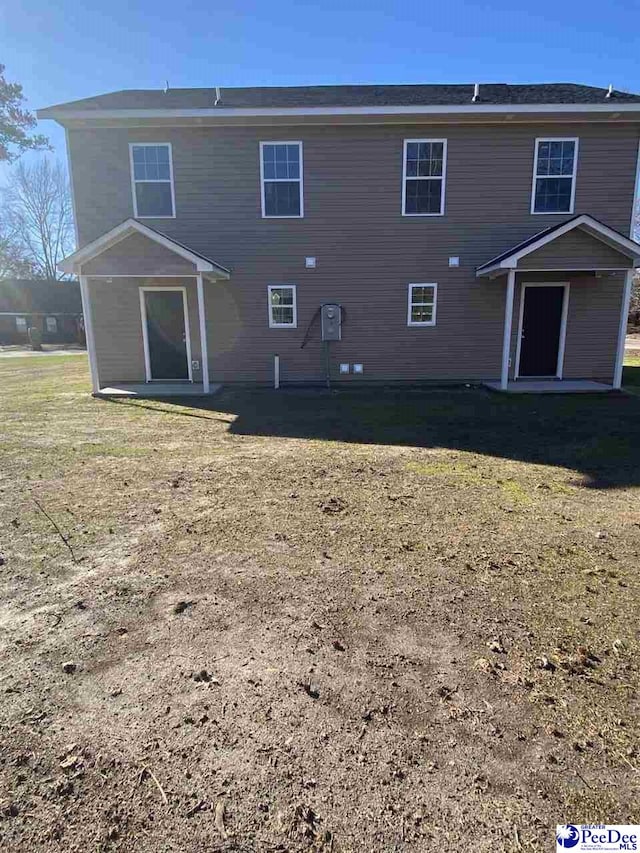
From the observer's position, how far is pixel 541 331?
11812 mm

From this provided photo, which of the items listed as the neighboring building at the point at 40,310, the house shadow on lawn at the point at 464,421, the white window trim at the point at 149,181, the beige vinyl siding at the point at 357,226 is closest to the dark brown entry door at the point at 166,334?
the beige vinyl siding at the point at 357,226

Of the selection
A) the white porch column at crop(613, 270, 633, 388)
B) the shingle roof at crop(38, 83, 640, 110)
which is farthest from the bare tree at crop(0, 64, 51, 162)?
the white porch column at crop(613, 270, 633, 388)

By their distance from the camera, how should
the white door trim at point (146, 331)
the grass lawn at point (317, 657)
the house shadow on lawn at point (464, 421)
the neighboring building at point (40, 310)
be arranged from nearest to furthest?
the grass lawn at point (317, 657) → the house shadow on lawn at point (464, 421) → the white door trim at point (146, 331) → the neighboring building at point (40, 310)

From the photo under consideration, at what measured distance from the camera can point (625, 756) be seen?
6.34ft

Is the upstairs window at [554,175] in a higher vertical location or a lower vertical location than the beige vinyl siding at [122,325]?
higher

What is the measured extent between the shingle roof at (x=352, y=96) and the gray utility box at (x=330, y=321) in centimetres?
425

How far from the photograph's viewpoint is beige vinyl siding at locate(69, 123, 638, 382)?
11.0 metres

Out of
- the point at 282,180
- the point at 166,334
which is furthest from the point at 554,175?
the point at 166,334

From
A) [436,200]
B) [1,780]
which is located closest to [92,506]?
[1,780]

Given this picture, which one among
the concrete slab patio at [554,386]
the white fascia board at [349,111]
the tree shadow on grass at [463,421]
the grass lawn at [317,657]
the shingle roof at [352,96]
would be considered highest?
the shingle roof at [352,96]

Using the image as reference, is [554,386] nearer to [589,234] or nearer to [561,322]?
[561,322]

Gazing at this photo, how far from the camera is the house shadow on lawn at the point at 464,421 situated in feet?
20.5

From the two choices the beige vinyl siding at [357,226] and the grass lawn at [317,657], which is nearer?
the grass lawn at [317,657]

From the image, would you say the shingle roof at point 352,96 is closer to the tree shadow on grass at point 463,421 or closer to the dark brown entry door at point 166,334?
the dark brown entry door at point 166,334
